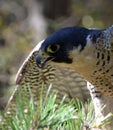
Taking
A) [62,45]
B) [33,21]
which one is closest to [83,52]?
[62,45]

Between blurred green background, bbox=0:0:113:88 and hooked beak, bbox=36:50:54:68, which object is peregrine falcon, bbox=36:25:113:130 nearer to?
hooked beak, bbox=36:50:54:68

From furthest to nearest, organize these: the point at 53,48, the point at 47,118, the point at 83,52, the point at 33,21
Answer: the point at 33,21
the point at 83,52
the point at 53,48
the point at 47,118

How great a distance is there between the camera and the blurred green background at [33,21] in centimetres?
674

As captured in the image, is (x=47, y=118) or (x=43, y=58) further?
(x=43, y=58)

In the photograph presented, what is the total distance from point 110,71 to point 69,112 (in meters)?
0.73

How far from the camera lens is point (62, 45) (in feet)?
9.05

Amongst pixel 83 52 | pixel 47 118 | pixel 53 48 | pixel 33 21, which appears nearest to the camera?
pixel 47 118

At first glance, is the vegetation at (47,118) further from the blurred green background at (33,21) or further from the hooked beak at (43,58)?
the blurred green background at (33,21)

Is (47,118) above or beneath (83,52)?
beneath

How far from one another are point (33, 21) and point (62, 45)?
5.66 m

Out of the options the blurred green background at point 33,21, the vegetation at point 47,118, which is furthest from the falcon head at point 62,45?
the blurred green background at point 33,21

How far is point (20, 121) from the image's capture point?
2.23 m

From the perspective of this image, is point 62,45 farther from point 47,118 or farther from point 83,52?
point 47,118

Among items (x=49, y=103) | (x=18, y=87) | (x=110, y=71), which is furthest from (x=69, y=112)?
(x=18, y=87)
